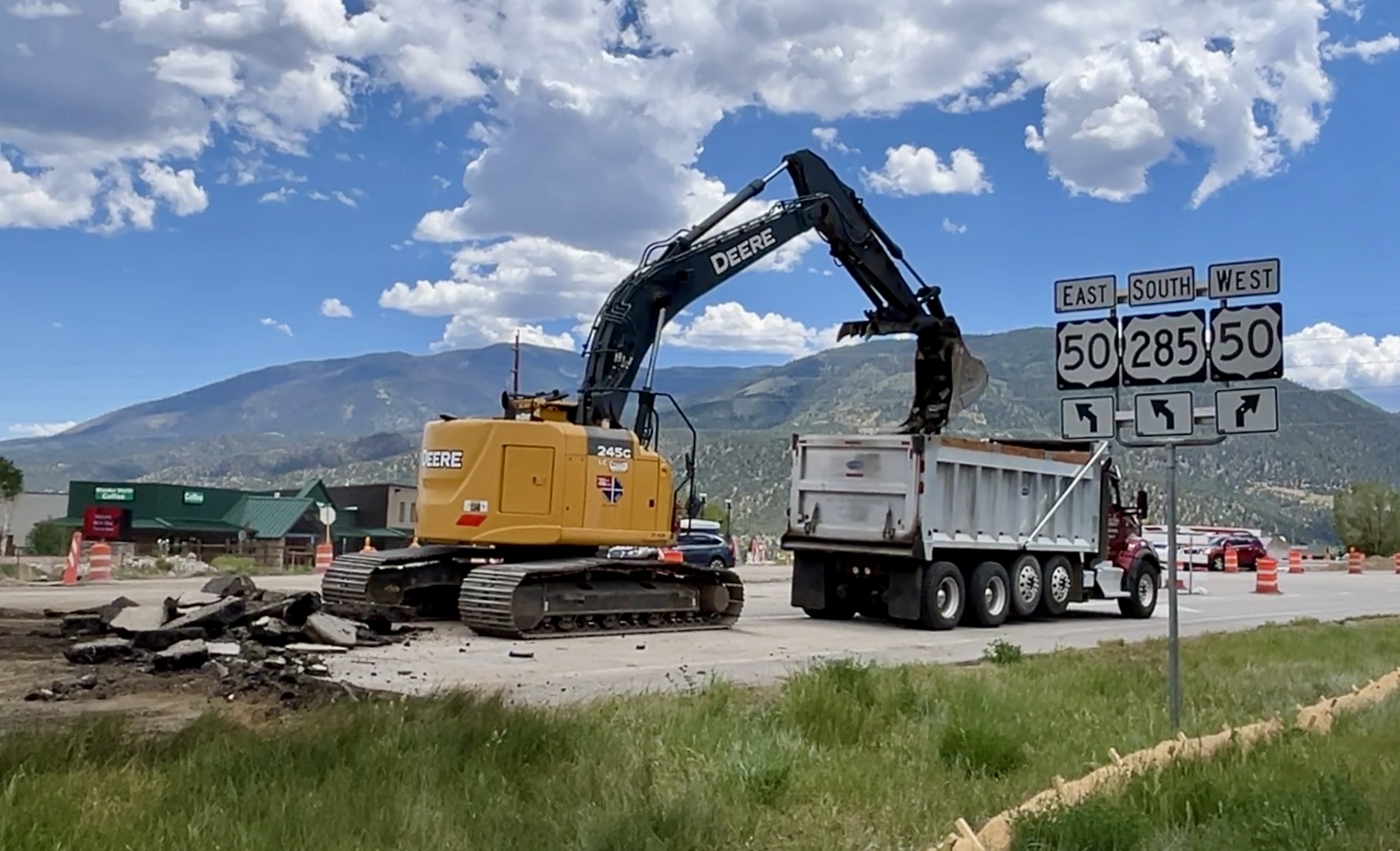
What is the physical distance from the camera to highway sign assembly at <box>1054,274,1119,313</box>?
973 centimetres

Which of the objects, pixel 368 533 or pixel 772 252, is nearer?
pixel 772 252

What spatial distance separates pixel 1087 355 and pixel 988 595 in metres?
10.2

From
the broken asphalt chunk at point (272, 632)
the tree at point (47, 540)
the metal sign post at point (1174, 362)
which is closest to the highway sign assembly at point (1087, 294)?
the metal sign post at point (1174, 362)

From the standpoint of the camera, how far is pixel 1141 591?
75.7 feet

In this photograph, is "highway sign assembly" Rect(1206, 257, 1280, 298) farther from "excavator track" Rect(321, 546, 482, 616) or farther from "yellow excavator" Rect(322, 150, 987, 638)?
"excavator track" Rect(321, 546, 482, 616)

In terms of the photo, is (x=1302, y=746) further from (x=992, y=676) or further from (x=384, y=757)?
(x=384, y=757)

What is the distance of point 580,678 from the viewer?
11.8 m

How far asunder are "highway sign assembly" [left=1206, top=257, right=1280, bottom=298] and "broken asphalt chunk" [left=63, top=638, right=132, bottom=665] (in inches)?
371

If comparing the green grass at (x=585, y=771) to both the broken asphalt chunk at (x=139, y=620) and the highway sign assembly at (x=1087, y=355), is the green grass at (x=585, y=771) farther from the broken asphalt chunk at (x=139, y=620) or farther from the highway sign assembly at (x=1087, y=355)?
the broken asphalt chunk at (x=139, y=620)

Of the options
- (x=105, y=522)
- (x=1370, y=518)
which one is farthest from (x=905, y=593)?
(x=1370, y=518)

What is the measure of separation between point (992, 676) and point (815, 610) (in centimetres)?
818

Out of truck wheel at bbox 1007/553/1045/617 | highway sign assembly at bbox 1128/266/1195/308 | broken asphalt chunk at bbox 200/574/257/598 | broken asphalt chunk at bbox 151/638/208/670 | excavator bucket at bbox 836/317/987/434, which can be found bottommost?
broken asphalt chunk at bbox 151/638/208/670

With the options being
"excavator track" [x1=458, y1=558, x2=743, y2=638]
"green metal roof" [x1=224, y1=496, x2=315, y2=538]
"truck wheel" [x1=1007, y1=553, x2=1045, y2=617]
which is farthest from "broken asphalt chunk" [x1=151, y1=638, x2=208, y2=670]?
"green metal roof" [x1=224, y1=496, x2=315, y2=538]

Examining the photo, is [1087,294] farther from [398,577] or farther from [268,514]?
[268,514]
